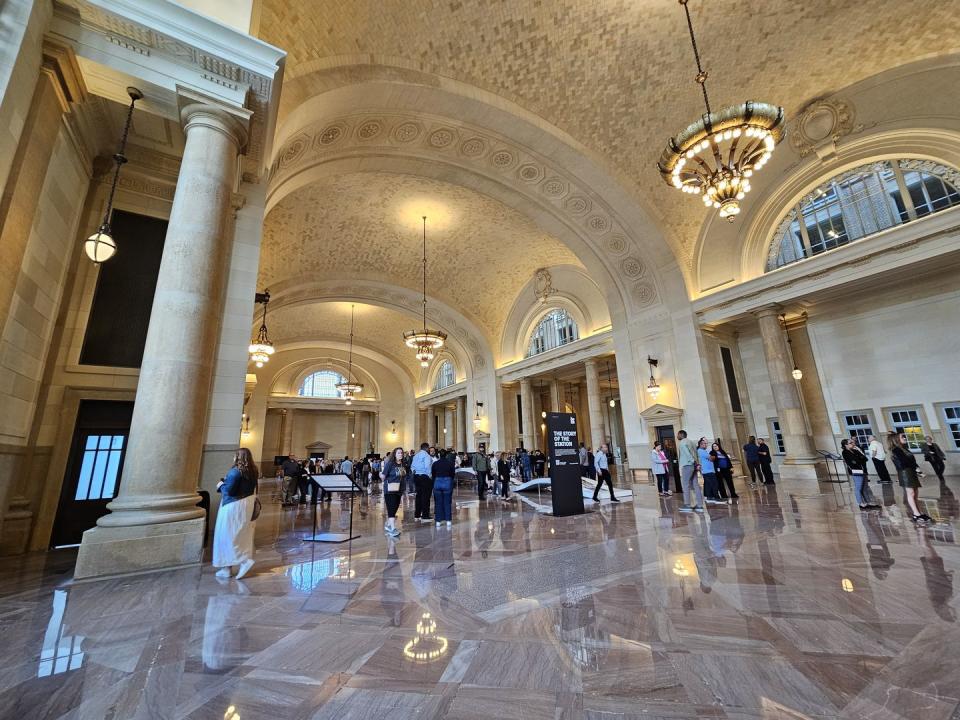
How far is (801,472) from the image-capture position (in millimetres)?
10617

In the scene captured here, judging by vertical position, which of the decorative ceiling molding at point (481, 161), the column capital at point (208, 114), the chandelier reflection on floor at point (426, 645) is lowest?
the chandelier reflection on floor at point (426, 645)

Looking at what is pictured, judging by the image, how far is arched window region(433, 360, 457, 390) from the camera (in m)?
26.0

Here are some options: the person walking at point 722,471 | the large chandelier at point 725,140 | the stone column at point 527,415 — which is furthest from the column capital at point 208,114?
the stone column at point 527,415

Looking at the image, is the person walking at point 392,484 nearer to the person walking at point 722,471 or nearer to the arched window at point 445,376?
the person walking at point 722,471

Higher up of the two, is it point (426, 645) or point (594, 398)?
point (594, 398)

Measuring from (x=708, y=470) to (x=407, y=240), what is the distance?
12774 millimetres

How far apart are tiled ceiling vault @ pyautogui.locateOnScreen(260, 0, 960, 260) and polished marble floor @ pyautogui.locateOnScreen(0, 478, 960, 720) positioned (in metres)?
7.47

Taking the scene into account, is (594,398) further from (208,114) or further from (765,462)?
(208,114)

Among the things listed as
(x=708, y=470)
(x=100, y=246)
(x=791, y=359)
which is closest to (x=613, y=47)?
(x=708, y=470)

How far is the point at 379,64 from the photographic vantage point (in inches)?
320

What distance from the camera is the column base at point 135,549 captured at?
3600mm

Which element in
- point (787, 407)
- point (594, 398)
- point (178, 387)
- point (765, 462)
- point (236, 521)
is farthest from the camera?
point (594, 398)

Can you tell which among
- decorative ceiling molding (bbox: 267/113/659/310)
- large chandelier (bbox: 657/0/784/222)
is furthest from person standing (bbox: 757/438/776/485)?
large chandelier (bbox: 657/0/784/222)

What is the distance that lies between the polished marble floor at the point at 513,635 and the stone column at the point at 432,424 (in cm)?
2433
